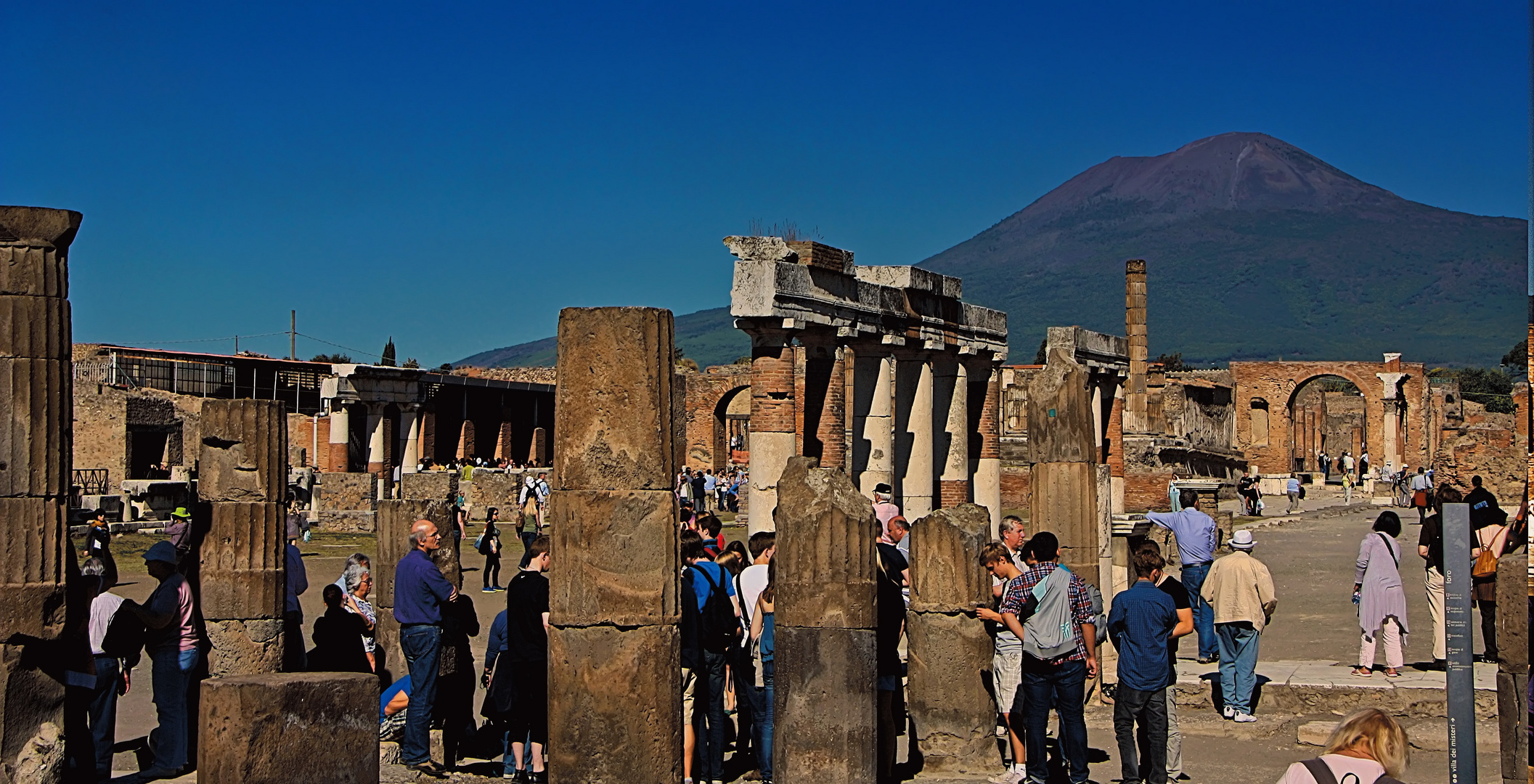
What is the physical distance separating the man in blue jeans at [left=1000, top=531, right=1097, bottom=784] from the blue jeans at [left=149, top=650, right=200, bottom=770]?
16.5 feet

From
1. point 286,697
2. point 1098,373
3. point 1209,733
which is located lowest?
point 1209,733

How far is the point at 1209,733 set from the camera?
36.6 feet

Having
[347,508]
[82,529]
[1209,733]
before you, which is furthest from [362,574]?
[347,508]

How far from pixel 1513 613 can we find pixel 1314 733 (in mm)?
3230

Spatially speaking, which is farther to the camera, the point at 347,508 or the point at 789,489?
the point at 347,508

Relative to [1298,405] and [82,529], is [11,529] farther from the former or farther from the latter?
[1298,405]

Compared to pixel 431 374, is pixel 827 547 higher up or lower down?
lower down

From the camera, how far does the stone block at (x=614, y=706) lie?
796 centimetres

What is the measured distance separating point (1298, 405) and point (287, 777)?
202 ft

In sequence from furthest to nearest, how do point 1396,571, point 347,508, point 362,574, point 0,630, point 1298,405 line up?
point 1298,405, point 347,508, point 1396,571, point 362,574, point 0,630

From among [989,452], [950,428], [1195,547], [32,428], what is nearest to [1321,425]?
[989,452]

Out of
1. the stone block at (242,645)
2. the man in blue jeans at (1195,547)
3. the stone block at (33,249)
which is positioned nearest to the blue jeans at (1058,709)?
the man in blue jeans at (1195,547)

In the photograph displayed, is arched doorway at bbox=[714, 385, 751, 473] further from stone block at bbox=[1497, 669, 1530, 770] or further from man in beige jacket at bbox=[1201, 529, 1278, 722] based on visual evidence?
stone block at bbox=[1497, 669, 1530, 770]

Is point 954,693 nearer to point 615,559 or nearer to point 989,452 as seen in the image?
point 615,559
